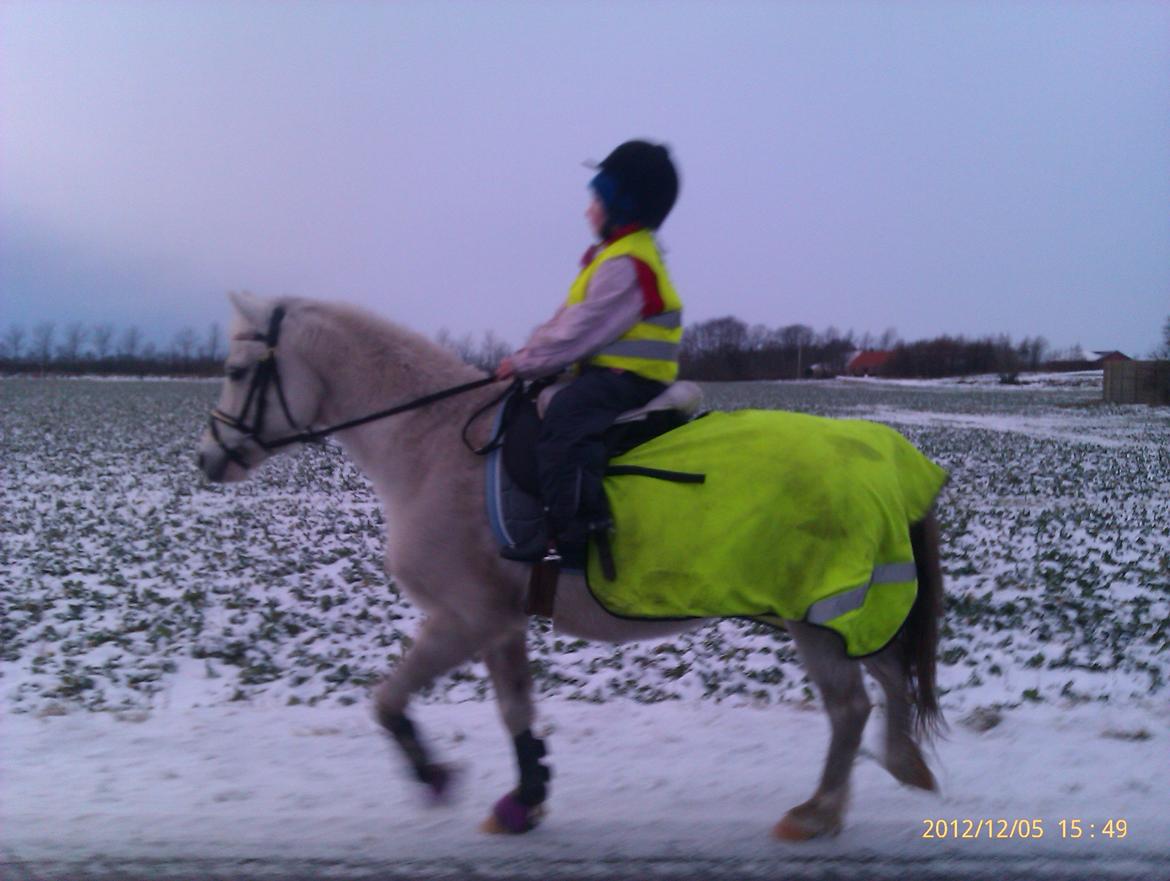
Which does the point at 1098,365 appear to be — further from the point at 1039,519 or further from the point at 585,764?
the point at 585,764

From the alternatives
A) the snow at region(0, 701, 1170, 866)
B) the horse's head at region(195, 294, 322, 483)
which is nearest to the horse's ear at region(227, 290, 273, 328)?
the horse's head at region(195, 294, 322, 483)

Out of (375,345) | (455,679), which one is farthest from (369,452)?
(455,679)

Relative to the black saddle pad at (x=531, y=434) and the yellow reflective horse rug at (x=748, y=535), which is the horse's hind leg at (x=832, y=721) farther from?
the black saddle pad at (x=531, y=434)

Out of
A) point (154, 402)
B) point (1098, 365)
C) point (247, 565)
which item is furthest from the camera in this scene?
point (1098, 365)

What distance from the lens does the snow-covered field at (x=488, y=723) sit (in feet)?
11.7

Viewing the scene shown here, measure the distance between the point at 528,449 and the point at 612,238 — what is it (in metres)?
0.97

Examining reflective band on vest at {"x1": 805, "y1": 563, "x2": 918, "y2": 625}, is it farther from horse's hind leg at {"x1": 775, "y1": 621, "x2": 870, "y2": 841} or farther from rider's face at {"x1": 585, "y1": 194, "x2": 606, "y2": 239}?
rider's face at {"x1": 585, "y1": 194, "x2": 606, "y2": 239}

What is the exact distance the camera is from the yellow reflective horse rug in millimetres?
3348

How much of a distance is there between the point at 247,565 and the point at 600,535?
6.29 metres

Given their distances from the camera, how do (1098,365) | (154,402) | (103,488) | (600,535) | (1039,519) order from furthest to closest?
(1098,365) < (154,402) < (103,488) < (1039,519) < (600,535)

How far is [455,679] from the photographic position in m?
5.72

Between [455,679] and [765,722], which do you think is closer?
[765,722]

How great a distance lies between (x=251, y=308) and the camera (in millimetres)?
3734

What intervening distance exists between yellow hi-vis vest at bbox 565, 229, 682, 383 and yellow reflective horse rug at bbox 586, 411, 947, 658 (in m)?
0.35
